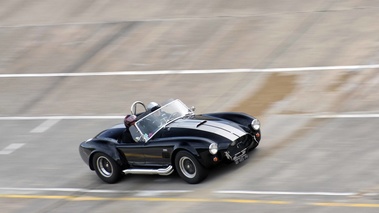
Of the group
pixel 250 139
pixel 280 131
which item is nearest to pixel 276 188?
pixel 250 139

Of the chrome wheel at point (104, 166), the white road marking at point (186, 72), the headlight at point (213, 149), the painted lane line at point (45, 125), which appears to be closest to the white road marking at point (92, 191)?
the chrome wheel at point (104, 166)

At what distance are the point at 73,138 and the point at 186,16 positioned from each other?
26.5 ft

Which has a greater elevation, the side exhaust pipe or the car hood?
the car hood

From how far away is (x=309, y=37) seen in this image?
1978cm

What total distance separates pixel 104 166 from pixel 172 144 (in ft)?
6.27

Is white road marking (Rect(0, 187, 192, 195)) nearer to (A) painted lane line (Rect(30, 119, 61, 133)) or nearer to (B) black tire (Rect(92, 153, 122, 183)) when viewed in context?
(B) black tire (Rect(92, 153, 122, 183))

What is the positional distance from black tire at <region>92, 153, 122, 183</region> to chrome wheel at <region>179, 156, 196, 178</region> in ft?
4.97

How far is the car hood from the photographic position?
1241 cm

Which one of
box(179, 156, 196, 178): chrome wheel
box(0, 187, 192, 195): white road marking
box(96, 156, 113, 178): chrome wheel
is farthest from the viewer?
box(96, 156, 113, 178): chrome wheel

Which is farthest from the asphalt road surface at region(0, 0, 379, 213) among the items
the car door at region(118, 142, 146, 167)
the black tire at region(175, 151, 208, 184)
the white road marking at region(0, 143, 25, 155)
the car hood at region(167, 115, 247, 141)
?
the car hood at region(167, 115, 247, 141)

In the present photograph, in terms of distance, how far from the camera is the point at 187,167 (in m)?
12.4

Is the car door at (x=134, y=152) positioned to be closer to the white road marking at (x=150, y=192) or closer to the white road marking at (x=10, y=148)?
the white road marking at (x=150, y=192)

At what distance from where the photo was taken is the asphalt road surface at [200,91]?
11945 millimetres

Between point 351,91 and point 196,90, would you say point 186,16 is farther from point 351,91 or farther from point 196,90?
point 351,91
